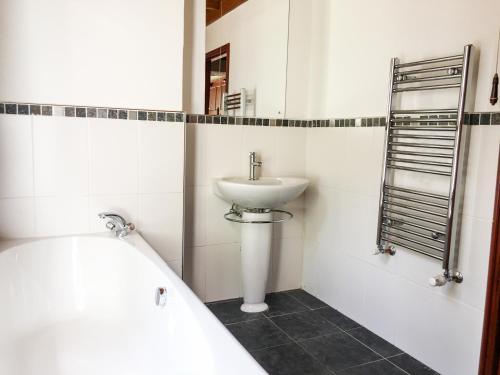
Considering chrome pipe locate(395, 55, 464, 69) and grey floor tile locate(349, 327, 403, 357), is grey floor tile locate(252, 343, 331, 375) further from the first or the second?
chrome pipe locate(395, 55, 464, 69)

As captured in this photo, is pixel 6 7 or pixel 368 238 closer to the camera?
pixel 6 7

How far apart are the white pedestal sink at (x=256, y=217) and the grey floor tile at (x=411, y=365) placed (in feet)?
2.88

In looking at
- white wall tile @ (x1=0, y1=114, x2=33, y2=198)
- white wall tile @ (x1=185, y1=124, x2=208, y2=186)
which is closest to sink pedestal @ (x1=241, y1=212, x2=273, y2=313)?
white wall tile @ (x1=185, y1=124, x2=208, y2=186)

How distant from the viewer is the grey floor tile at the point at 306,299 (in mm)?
2838

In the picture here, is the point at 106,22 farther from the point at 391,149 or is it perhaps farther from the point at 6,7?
the point at 391,149

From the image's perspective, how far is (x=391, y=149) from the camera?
2.22 meters

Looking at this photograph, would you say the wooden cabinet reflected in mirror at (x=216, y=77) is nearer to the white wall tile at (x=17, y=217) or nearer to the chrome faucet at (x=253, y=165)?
the chrome faucet at (x=253, y=165)

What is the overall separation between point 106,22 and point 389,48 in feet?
4.92

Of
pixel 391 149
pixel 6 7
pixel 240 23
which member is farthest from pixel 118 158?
pixel 391 149

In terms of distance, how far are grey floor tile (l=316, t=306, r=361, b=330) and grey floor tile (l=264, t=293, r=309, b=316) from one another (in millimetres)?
130

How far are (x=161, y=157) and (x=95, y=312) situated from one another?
88 cm

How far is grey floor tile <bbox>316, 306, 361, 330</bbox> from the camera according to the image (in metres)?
2.55

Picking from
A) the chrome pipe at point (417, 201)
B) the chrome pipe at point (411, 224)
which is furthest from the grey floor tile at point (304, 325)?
the chrome pipe at point (417, 201)

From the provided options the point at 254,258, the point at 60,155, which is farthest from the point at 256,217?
the point at 60,155
